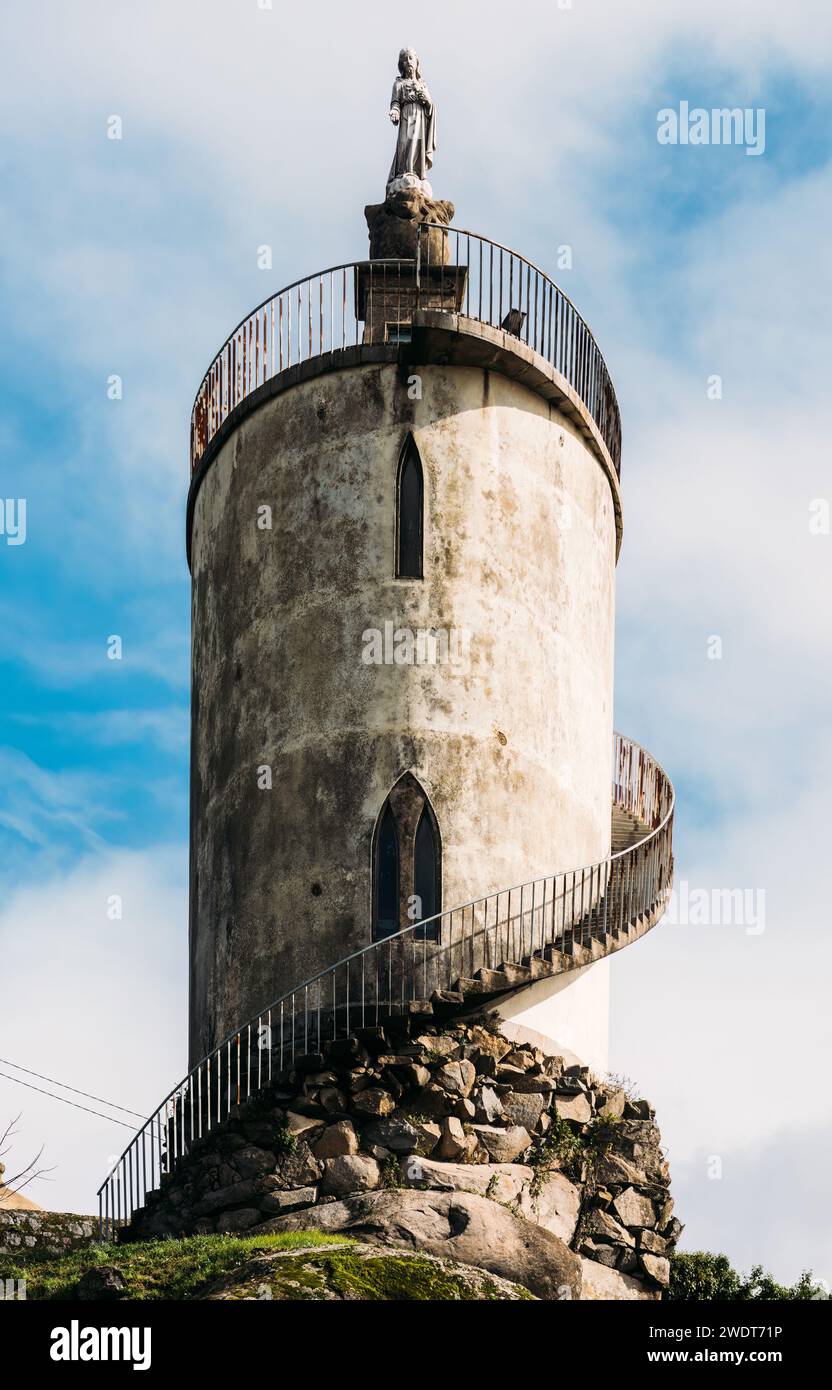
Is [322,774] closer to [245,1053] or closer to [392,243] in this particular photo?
[245,1053]

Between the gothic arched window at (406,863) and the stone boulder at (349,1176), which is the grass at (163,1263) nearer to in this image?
the stone boulder at (349,1176)

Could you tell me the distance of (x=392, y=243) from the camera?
38875mm

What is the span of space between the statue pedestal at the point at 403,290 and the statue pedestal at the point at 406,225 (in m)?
0.48

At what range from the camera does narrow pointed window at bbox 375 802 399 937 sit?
34.4 metres

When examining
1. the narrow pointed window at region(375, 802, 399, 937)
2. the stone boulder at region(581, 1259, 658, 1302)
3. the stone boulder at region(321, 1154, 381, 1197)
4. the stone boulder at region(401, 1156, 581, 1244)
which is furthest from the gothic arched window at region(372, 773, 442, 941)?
the stone boulder at region(581, 1259, 658, 1302)

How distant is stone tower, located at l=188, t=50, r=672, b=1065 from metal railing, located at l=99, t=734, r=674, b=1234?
0.17ft

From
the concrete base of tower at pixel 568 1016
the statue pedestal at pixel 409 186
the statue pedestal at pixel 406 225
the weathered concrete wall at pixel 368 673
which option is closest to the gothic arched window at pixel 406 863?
the weathered concrete wall at pixel 368 673

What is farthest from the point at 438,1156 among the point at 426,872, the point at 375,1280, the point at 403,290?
the point at 403,290

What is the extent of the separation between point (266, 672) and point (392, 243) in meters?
6.94

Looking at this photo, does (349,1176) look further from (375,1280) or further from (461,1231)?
(375,1280)

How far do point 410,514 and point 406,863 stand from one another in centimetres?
465

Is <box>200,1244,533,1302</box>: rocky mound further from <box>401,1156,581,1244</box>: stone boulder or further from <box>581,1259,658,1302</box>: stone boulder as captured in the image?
<box>581,1259,658,1302</box>: stone boulder
